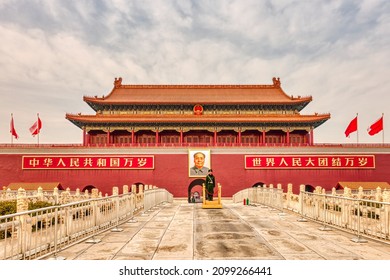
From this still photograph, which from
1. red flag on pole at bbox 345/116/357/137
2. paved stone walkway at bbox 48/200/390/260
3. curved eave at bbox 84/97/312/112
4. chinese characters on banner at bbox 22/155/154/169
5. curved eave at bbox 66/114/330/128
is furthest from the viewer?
curved eave at bbox 84/97/312/112

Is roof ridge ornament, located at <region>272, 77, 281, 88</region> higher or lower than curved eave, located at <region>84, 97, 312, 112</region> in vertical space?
higher

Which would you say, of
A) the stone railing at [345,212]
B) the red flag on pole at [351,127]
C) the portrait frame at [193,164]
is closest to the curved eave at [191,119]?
the red flag on pole at [351,127]

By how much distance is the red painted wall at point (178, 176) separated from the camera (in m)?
30.7

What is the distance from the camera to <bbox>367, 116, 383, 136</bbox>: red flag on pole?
30200 mm

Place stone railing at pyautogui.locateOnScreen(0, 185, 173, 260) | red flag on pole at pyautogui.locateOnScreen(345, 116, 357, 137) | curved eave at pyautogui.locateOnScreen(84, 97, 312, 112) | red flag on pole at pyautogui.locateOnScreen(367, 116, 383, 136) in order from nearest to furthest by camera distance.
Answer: stone railing at pyautogui.locateOnScreen(0, 185, 173, 260), red flag on pole at pyautogui.locateOnScreen(367, 116, 383, 136), red flag on pole at pyautogui.locateOnScreen(345, 116, 357, 137), curved eave at pyautogui.locateOnScreen(84, 97, 312, 112)

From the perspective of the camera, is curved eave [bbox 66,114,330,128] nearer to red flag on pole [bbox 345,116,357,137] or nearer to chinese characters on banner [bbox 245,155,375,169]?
red flag on pole [bbox 345,116,357,137]

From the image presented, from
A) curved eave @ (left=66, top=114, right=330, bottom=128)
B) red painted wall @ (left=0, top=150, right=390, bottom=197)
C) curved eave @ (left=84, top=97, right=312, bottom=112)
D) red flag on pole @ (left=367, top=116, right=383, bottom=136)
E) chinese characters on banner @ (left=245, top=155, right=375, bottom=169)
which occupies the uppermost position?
curved eave @ (left=84, top=97, right=312, bottom=112)

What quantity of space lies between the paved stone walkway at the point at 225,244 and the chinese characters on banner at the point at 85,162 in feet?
66.1

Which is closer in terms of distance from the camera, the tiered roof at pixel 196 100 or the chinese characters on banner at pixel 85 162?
the chinese characters on banner at pixel 85 162

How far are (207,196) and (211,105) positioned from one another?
755 inches

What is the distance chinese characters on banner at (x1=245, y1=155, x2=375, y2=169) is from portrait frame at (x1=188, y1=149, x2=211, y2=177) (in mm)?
3469

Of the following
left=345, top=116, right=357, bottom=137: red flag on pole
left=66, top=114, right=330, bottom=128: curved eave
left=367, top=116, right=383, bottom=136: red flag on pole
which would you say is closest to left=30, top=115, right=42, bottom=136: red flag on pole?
left=66, top=114, right=330, bottom=128: curved eave

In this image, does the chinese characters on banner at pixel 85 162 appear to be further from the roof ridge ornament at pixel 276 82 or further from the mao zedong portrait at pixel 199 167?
the roof ridge ornament at pixel 276 82
